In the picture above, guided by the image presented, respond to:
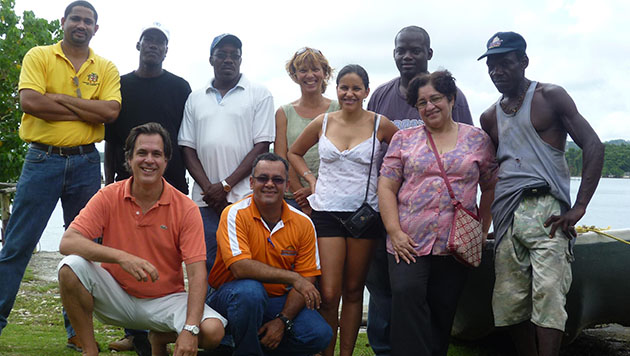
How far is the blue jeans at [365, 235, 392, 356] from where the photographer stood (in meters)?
4.68

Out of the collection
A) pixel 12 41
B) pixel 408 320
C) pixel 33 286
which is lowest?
pixel 33 286

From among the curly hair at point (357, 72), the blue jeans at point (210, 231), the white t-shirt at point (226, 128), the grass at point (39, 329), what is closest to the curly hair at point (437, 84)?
the curly hair at point (357, 72)

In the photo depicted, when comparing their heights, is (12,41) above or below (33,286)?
above

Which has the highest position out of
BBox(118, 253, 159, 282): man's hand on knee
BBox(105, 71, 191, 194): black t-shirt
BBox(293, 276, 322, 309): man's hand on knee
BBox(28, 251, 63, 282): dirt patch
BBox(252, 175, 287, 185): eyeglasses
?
BBox(105, 71, 191, 194): black t-shirt

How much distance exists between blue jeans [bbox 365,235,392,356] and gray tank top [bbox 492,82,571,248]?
3.29 feet

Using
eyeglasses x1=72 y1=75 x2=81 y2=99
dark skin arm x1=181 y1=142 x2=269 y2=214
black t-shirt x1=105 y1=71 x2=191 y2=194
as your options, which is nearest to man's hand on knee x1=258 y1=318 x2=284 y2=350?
dark skin arm x1=181 y1=142 x2=269 y2=214

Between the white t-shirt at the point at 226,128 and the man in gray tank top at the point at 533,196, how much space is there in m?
1.81

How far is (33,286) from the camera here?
8.34m

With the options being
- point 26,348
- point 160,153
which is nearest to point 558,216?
point 160,153

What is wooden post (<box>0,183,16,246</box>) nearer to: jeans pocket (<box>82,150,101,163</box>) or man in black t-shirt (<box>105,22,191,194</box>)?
man in black t-shirt (<box>105,22,191,194</box>)

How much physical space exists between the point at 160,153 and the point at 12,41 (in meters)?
9.71

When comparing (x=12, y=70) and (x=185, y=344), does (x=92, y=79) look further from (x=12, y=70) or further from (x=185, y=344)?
(x=12, y=70)

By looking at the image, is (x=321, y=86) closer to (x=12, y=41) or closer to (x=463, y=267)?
(x=463, y=267)

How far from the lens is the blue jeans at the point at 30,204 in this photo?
4391mm
